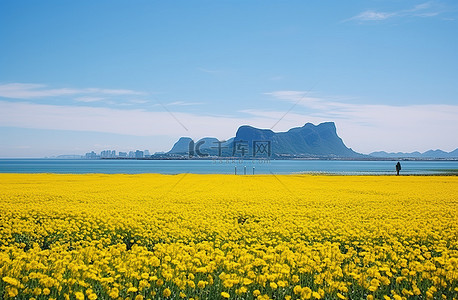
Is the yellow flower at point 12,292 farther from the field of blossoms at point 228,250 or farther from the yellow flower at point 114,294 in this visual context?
the yellow flower at point 114,294

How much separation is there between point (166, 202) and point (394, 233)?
10.1 metres

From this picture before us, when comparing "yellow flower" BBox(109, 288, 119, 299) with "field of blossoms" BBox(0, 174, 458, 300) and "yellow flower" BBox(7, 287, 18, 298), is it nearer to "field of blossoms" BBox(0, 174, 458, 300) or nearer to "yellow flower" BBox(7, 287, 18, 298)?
"field of blossoms" BBox(0, 174, 458, 300)

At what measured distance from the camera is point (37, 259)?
7469 millimetres

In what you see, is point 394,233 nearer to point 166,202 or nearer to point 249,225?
point 249,225

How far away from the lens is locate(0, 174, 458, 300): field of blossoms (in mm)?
6680

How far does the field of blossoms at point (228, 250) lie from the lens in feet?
21.9

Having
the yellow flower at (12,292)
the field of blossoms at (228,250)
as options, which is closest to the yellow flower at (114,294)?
the field of blossoms at (228,250)

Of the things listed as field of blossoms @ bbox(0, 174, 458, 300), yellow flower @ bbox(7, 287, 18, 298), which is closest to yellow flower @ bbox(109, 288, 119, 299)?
field of blossoms @ bbox(0, 174, 458, 300)

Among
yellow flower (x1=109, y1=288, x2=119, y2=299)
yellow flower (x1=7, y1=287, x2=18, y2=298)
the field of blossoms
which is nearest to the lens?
yellow flower (x1=7, y1=287, x2=18, y2=298)

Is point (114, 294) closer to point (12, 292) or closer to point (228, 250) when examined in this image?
point (12, 292)

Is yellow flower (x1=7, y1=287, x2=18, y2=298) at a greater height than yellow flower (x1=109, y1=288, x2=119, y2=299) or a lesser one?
greater

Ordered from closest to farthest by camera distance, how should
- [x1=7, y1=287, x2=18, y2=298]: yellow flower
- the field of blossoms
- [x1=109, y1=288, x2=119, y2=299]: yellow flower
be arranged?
1. [x1=7, y1=287, x2=18, y2=298]: yellow flower
2. [x1=109, y1=288, x2=119, y2=299]: yellow flower
3. the field of blossoms

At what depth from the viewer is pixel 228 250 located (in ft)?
31.1

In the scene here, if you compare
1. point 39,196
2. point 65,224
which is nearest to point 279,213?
point 65,224
